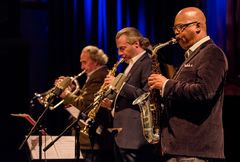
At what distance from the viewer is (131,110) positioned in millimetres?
4086

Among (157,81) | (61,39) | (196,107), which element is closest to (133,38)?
(157,81)

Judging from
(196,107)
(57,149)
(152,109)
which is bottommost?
(57,149)

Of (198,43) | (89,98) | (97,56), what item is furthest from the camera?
(97,56)

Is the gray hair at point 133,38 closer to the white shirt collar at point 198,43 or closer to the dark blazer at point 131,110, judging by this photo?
the dark blazer at point 131,110

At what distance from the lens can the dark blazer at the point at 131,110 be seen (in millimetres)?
4018

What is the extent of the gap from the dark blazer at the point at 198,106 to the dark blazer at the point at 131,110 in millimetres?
970

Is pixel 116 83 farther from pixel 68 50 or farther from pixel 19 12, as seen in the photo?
pixel 19 12

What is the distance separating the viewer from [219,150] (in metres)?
3.02

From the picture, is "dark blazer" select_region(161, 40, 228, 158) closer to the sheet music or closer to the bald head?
the bald head

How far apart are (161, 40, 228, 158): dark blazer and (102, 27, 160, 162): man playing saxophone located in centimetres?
96

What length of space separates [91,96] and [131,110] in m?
0.72

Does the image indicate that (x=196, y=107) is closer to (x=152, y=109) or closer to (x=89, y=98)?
(x=152, y=109)

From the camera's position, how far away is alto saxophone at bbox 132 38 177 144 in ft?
11.3

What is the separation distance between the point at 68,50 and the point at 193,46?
387cm
